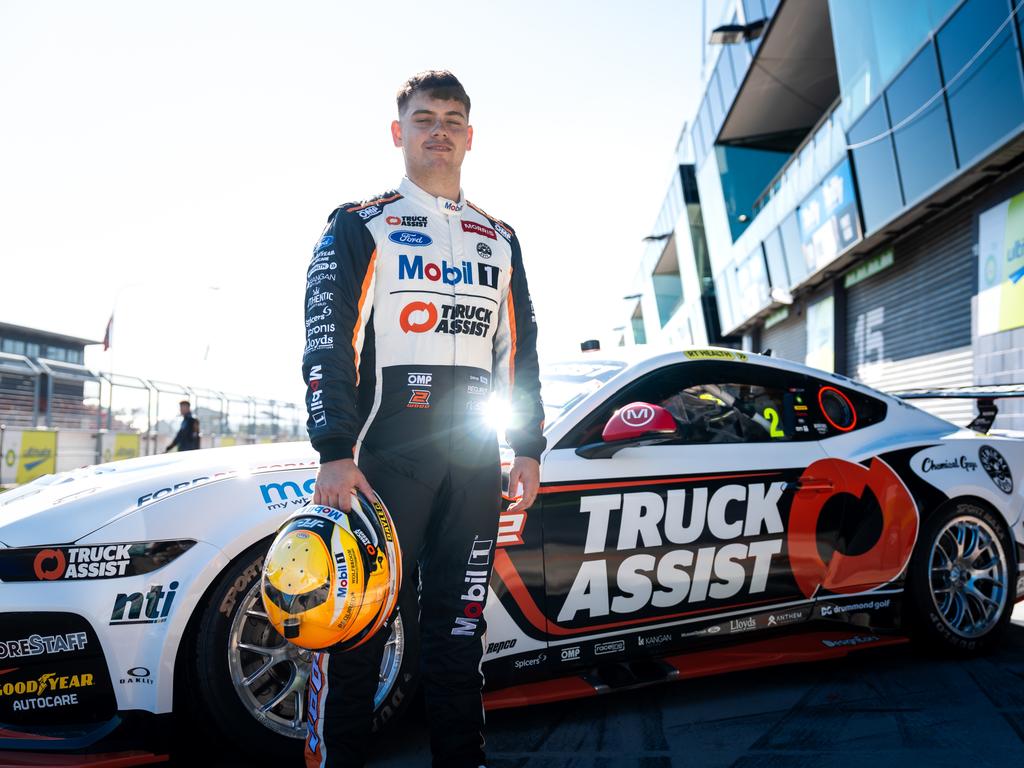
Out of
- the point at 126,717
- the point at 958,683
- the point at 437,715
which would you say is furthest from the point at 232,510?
the point at 958,683

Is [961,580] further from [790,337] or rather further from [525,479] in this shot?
Result: [790,337]

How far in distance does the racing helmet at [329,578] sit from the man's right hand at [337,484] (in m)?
0.02

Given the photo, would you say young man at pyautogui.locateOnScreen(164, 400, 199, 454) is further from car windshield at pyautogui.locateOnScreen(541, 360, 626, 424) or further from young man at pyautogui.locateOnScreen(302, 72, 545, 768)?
young man at pyautogui.locateOnScreen(302, 72, 545, 768)

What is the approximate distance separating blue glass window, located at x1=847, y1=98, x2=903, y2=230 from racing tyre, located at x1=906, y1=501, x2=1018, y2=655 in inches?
325

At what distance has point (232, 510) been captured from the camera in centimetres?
233

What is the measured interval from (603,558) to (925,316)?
10208 mm

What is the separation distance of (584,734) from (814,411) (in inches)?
69.2

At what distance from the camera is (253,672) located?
91.1 inches

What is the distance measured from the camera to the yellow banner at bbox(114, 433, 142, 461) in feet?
46.8

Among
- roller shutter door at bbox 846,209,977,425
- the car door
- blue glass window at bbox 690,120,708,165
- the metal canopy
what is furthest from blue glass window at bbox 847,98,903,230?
blue glass window at bbox 690,120,708,165

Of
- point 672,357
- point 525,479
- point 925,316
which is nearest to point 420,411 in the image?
point 525,479

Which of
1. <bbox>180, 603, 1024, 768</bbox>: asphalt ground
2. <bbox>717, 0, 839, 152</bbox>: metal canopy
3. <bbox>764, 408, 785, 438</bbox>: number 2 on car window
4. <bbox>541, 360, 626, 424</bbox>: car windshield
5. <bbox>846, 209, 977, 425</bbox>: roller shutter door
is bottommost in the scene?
<bbox>180, 603, 1024, 768</bbox>: asphalt ground

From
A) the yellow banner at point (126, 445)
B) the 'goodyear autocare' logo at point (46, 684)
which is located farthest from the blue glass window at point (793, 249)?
the 'goodyear autocare' logo at point (46, 684)

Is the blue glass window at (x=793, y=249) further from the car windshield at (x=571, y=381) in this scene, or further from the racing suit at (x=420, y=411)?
the racing suit at (x=420, y=411)
